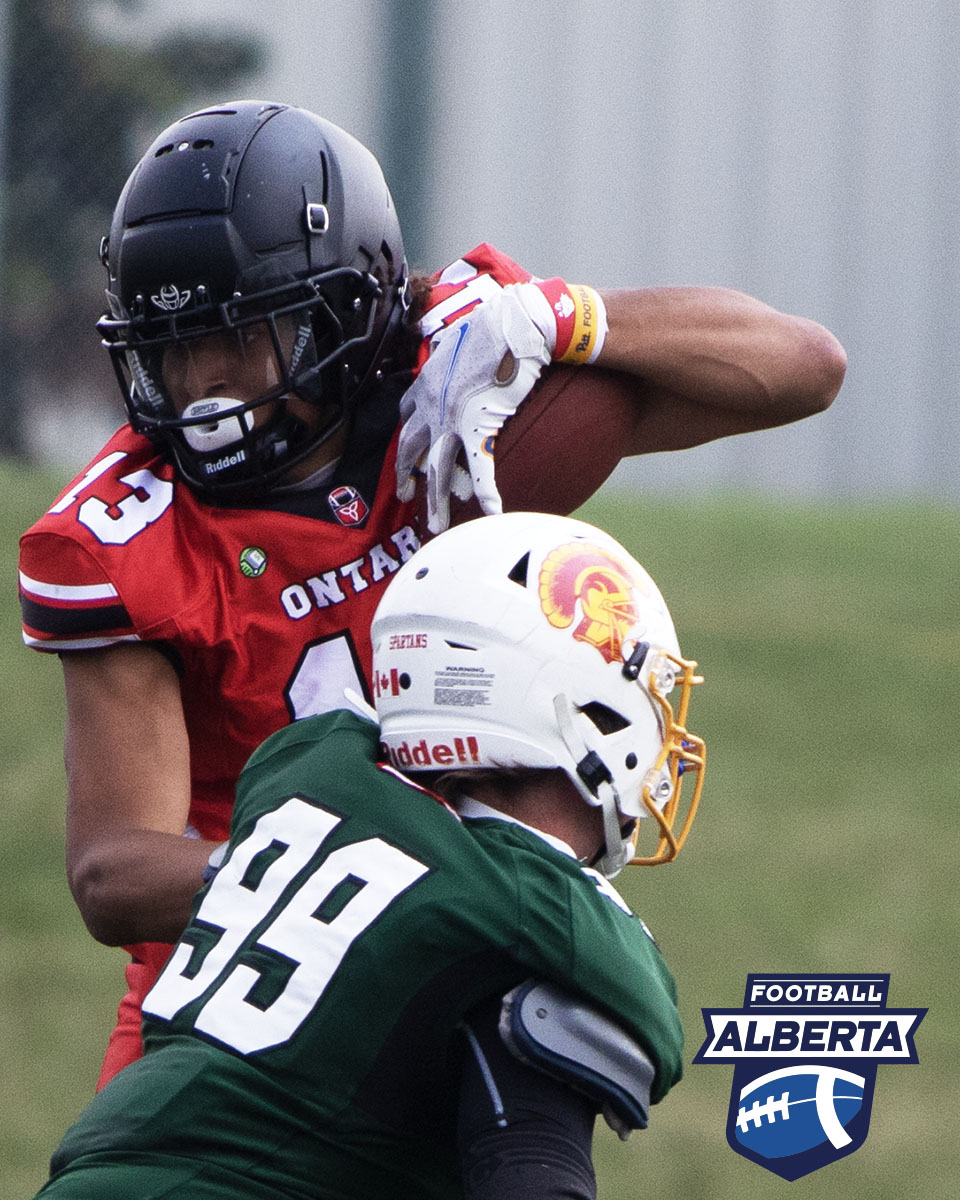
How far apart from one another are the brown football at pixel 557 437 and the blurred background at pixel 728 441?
2040mm

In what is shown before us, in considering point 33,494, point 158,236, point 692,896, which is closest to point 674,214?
point 33,494

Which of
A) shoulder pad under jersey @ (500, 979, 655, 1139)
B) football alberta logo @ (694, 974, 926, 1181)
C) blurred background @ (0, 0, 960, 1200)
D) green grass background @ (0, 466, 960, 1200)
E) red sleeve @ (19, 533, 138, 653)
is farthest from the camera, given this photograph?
blurred background @ (0, 0, 960, 1200)

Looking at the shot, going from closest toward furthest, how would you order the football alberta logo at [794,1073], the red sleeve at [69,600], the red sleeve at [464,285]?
the football alberta logo at [794,1073] → the red sleeve at [69,600] → the red sleeve at [464,285]

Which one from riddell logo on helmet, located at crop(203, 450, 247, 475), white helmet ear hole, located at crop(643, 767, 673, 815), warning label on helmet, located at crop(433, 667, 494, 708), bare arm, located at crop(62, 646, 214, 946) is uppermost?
riddell logo on helmet, located at crop(203, 450, 247, 475)

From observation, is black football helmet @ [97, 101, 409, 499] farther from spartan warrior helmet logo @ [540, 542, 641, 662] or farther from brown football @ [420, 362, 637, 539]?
spartan warrior helmet logo @ [540, 542, 641, 662]

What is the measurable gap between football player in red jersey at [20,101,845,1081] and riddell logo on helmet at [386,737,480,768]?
1.16ft

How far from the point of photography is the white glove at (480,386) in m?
2.00

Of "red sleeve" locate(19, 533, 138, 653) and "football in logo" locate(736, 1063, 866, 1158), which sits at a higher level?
"red sleeve" locate(19, 533, 138, 653)

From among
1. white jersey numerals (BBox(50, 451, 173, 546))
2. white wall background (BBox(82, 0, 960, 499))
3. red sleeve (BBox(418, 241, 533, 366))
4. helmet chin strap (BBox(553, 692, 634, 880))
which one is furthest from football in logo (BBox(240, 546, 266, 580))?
white wall background (BBox(82, 0, 960, 499))

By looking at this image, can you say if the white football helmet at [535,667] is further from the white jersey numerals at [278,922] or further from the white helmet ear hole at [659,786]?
the white jersey numerals at [278,922]

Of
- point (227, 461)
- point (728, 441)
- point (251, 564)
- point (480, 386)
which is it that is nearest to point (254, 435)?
point (227, 461)

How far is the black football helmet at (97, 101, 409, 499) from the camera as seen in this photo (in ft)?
6.60

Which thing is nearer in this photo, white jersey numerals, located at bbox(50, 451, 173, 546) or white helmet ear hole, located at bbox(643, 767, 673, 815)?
white helmet ear hole, located at bbox(643, 767, 673, 815)

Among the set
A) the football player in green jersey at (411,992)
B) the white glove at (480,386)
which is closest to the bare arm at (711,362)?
the white glove at (480,386)
